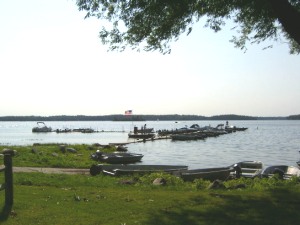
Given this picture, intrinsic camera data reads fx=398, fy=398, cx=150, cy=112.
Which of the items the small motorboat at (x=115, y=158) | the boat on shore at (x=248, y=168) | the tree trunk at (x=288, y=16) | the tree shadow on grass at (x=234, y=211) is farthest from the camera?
the small motorboat at (x=115, y=158)

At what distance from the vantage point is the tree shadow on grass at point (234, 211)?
830 cm

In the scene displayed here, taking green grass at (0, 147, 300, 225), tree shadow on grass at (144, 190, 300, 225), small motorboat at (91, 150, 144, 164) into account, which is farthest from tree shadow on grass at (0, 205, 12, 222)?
small motorboat at (91, 150, 144, 164)

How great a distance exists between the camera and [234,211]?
927 centimetres

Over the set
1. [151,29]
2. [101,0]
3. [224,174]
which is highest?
[101,0]

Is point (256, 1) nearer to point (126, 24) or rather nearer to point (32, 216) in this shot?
point (126, 24)

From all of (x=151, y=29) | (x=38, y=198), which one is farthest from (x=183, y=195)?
(x=151, y=29)

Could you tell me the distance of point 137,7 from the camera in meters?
12.9

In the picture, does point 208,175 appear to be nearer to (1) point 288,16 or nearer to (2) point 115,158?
(1) point 288,16

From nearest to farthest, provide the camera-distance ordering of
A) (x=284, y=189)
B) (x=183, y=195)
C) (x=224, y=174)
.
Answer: (x=183, y=195), (x=284, y=189), (x=224, y=174)

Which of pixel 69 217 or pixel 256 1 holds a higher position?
pixel 256 1

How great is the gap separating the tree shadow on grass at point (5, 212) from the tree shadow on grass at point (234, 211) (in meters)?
3.00

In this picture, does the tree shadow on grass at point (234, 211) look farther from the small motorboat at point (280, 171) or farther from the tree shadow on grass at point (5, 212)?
the small motorboat at point (280, 171)

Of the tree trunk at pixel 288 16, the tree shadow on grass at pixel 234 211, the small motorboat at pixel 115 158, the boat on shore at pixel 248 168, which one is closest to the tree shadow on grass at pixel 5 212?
the tree shadow on grass at pixel 234 211

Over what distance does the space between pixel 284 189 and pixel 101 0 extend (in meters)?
8.66
